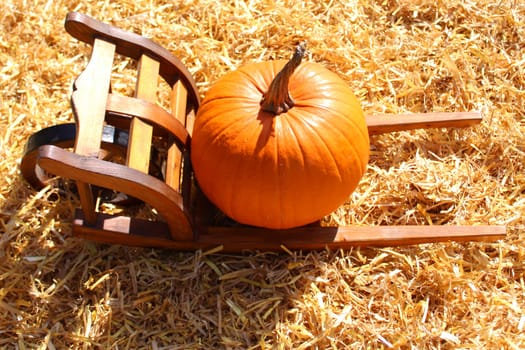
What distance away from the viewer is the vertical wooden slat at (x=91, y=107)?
1.79 meters

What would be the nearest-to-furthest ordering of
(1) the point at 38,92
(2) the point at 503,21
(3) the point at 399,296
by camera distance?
(3) the point at 399,296 < (1) the point at 38,92 < (2) the point at 503,21

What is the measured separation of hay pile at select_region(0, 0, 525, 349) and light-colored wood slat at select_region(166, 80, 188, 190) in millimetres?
336

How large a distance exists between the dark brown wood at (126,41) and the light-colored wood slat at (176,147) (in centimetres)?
5

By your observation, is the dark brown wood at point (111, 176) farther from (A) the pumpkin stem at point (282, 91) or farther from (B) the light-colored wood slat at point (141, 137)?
(A) the pumpkin stem at point (282, 91)

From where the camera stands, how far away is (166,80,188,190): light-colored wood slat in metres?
2.00

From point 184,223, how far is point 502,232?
3.87 feet

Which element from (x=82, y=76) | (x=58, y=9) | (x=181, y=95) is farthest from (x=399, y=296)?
(x=58, y=9)

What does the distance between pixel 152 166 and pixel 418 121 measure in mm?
1101

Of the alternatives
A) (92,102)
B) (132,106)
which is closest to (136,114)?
(132,106)

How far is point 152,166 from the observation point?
2334 millimetres

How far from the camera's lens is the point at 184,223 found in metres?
2.00

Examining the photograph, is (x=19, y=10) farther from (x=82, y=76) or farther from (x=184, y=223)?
(x=184, y=223)

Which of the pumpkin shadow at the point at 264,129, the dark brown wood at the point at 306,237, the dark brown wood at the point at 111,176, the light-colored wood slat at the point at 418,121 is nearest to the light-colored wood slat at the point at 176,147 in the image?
the dark brown wood at the point at 111,176

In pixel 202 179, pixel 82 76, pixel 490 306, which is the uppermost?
pixel 82 76
